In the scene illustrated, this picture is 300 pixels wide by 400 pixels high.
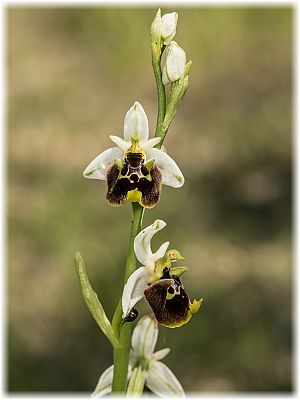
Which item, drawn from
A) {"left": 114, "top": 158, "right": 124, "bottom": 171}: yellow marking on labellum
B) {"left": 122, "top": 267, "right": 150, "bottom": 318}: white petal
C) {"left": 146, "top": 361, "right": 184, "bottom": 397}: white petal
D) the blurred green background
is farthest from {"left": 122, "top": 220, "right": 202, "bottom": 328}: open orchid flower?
the blurred green background

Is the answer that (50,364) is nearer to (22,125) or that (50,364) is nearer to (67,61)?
(22,125)

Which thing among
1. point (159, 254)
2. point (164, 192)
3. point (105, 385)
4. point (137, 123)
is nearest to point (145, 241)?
point (159, 254)

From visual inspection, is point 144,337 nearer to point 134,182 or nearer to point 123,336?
point 123,336

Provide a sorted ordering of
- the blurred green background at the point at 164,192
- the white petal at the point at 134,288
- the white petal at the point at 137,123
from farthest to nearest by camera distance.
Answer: the blurred green background at the point at 164,192 < the white petal at the point at 137,123 < the white petal at the point at 134,288

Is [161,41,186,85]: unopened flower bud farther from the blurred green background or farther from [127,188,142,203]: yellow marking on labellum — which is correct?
the blurred green background

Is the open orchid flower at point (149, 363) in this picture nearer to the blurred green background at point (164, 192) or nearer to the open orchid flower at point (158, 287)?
the open orchid flower at point (158, 287)

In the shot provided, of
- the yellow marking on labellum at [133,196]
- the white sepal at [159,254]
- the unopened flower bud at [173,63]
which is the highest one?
the unopened flower bud at [173,63]

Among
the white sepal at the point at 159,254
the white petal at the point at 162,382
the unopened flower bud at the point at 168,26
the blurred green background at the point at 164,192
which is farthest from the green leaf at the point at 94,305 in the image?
the blurred green background at the point at 164,192

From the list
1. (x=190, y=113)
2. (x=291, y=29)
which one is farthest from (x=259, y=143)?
(x=291, y=29)
